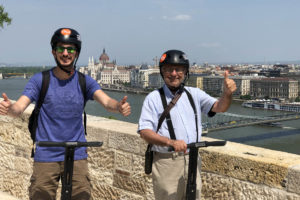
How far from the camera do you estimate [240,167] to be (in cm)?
226

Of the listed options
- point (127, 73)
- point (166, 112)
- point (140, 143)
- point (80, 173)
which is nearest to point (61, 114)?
point (80, 173)

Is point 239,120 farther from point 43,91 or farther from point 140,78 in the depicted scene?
point 140,78

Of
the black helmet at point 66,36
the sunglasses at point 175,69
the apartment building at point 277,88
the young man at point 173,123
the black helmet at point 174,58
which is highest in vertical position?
the black helmet at point 66,36

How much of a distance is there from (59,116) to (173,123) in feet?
1.64

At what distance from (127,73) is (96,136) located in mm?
127334

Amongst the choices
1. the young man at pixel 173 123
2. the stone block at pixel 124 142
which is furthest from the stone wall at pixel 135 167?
the young man at pixel 173 123

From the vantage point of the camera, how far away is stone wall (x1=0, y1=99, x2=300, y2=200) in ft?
7.05

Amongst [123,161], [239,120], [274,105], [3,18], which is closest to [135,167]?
[123,161]

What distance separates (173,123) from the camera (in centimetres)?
185

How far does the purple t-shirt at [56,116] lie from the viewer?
193 cm

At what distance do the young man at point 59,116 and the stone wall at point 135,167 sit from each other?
731 mm

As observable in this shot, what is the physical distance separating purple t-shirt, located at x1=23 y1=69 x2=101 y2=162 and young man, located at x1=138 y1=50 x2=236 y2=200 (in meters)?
0.31

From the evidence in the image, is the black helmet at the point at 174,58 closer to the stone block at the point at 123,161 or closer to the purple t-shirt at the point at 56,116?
the purple t-shirt at the point at 56,116

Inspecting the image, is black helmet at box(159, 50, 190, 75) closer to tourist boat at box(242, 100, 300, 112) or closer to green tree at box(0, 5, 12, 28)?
green tree at box(0, 5, 12, 28)
